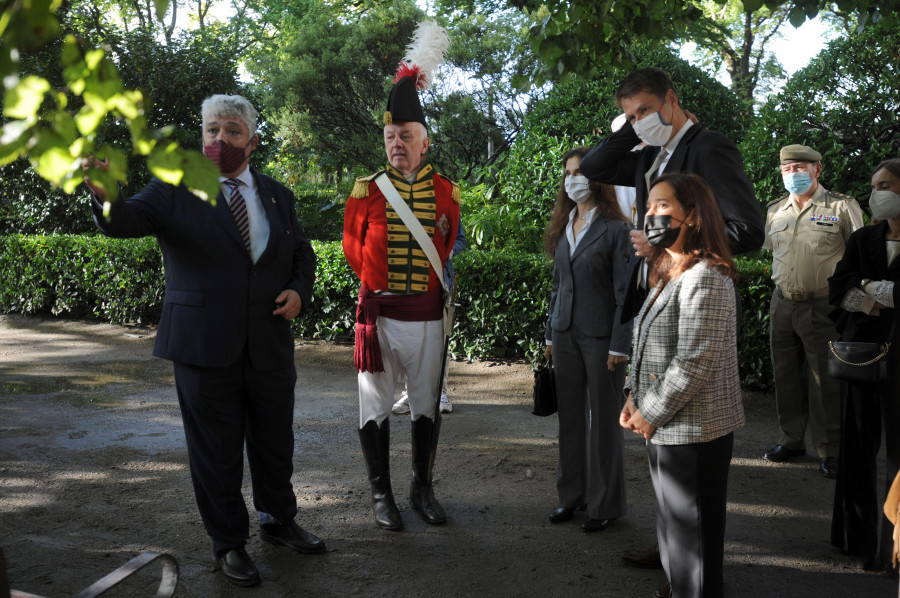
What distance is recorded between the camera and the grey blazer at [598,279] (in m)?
4.39

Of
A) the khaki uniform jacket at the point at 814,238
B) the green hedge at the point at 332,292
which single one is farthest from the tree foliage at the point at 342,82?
the khaki uniform jacket at the point at 814,238

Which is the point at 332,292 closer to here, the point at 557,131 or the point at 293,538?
the point at 557,131

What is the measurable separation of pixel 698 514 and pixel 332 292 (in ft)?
23.5

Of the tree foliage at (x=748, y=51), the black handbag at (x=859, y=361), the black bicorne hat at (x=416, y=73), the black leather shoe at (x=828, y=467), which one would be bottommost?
the black leather shoe at (x=828, y=467)

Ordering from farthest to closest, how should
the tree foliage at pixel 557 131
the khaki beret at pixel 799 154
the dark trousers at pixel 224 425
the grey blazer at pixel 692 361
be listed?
1. the tree foliage at pixel 557 131
2. the khaki beret at pixel 799 154
3. the dark trousers at pixel 224 425
4. the grey blazer at pixel 692 361

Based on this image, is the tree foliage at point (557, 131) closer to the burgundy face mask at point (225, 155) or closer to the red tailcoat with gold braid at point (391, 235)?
the red tailcoat with gold braid at point (391, 235)

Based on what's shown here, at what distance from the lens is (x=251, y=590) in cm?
374

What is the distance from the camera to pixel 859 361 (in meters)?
3.88

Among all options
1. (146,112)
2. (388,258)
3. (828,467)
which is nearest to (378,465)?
(388,258)

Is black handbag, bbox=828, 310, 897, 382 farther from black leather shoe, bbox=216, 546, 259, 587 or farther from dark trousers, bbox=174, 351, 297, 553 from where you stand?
black leather shoe, bbox=216, 546, 259, 587

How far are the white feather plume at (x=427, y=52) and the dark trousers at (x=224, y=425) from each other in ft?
6.96

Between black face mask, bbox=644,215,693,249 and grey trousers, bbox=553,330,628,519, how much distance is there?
4.19 ft

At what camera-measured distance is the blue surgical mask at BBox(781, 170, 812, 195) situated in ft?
18.5

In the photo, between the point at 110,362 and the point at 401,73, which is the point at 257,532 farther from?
the point at 110,362
